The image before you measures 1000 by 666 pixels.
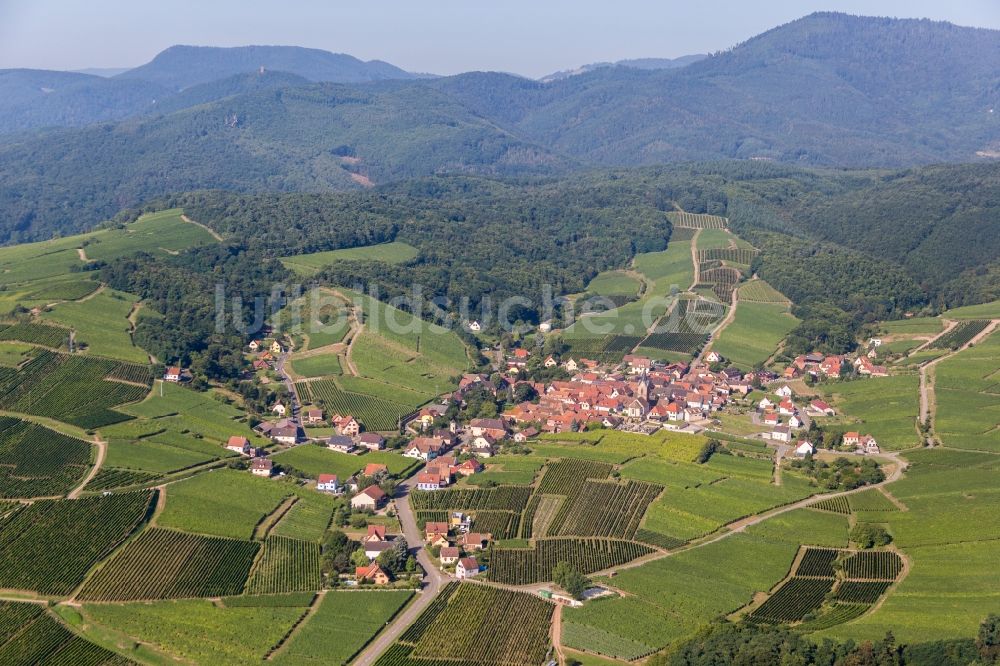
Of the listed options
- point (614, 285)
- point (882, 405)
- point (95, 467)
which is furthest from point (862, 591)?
point (614, 285)

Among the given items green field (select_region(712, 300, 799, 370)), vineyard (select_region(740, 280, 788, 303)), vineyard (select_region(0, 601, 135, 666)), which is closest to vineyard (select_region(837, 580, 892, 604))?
vineyard (select_region(0, 601, 135, 666))

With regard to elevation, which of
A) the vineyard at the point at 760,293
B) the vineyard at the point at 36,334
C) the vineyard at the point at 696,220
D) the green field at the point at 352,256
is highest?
the vineyard at the point at 696,220

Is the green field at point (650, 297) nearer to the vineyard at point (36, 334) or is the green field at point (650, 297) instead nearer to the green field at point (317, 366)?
the green field at point (317, 366)

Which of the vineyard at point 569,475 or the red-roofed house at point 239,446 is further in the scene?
the red-roofed house at point 239,446

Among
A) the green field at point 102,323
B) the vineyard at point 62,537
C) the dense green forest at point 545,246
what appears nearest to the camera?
the vineyard at point 62,537

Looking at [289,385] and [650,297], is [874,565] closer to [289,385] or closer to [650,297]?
[289,385]

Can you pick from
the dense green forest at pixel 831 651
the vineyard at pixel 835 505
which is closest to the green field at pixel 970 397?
the vineyard at pixel 835 505

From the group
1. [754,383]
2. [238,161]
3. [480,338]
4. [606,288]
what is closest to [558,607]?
[754,383]

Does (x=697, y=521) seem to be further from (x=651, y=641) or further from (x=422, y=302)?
(x=422, y=302)
